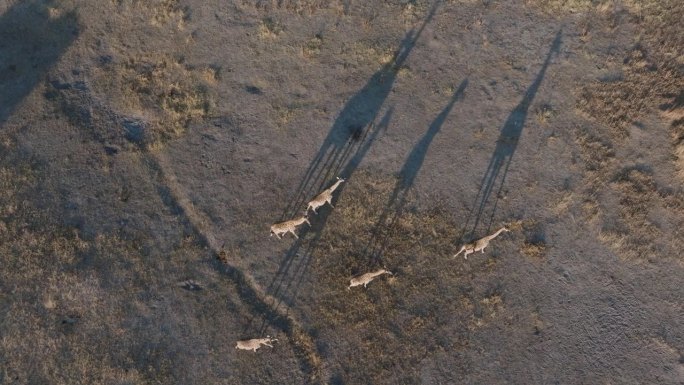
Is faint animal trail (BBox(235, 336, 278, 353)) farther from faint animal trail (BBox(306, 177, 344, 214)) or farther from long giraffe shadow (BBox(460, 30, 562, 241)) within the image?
long giraffe shadow (BBox(460, 30, 562, 241))

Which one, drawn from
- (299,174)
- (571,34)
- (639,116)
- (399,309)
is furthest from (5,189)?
(639,116)

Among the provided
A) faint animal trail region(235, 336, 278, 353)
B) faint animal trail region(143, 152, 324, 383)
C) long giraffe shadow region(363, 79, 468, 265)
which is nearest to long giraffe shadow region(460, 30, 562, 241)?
long giraffe shadow region(363, 79, 468, 265)

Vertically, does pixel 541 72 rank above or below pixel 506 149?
above

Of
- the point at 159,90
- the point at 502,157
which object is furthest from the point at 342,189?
the point at 159,90

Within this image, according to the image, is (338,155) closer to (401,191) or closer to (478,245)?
(401,191)

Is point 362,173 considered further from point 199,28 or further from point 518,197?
point 199,28

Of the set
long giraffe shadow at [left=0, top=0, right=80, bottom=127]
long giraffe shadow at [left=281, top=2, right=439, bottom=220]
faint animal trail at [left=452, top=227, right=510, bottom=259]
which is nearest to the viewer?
faint animal trail at [left=452, top=227, right=510, bottom=259]
